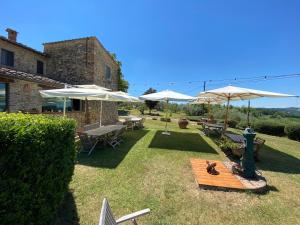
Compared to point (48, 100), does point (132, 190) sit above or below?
below

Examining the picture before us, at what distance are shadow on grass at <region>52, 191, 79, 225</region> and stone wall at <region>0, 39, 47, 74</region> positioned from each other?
12200mm

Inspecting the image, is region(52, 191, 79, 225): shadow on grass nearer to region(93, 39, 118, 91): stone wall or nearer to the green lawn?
the green lawn

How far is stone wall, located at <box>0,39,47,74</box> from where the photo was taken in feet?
39.3

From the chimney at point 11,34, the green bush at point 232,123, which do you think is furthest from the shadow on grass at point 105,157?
the green bush at point 232,123

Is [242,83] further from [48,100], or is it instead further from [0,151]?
[0,151]

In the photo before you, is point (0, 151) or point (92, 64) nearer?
point (0, 151)

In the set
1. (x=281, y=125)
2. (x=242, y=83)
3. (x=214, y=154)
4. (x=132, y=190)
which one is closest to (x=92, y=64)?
(x=214, y=154)

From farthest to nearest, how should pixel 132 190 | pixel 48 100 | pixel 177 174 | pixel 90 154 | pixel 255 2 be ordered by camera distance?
pixel 48 100, pixel 255 2, pixel 90 154, pixel 177 174, pixel 132 190

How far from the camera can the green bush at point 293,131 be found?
15719 mm

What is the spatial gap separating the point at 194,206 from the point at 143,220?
1.19 meters

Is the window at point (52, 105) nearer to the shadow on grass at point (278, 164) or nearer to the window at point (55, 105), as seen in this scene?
the window at point (55, 105)

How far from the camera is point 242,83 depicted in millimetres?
25922

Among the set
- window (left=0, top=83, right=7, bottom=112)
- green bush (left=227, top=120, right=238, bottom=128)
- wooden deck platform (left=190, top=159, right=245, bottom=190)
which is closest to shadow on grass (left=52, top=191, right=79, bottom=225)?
wooden deck platform (left=190, top=159, right=245, bottom=190)

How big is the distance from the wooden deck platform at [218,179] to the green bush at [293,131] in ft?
44.6
